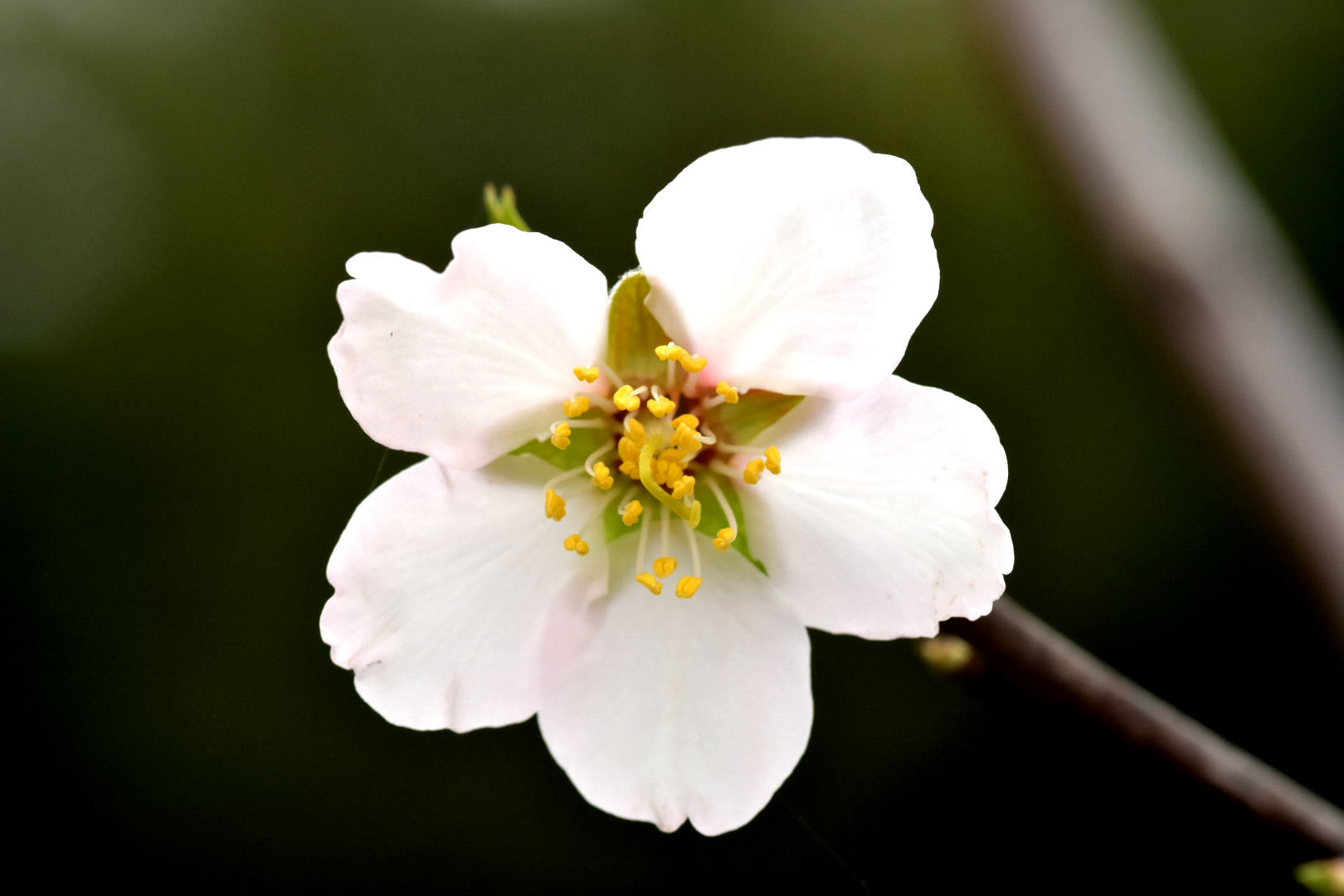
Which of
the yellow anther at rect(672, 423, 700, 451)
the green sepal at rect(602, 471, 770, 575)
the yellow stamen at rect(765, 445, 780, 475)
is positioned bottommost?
the green sepal at rect(602, 471, 770, 575)

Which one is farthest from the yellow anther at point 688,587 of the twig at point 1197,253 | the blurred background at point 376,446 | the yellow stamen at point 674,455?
the blurred background at point 376,446

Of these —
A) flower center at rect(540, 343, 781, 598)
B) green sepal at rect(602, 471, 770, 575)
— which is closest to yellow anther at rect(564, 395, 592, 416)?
flower center at rect(540, 343, 781, 598)

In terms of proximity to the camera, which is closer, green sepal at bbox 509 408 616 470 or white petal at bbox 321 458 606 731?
white petal at bbox 321 458 606 731

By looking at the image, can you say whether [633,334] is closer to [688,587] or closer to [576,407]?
[576,407]

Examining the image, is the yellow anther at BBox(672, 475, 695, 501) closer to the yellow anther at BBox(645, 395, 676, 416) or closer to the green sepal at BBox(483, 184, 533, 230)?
the yellow anther at BBox(645, 395, 676, 416)

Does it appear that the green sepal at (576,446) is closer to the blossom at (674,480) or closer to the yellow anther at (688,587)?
the blossom at (674,480)
